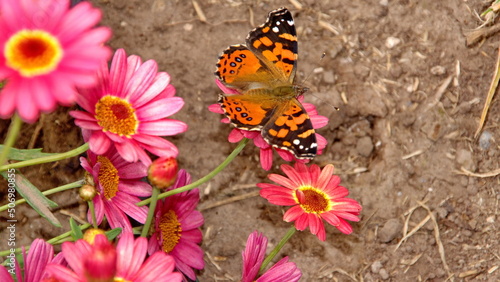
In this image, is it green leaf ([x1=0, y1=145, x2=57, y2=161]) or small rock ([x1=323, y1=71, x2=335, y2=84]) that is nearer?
green leaf ([x1=0, y1=145, x2=57, y2=161])

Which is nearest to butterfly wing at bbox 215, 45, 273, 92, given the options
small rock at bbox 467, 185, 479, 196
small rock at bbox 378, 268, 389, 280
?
small rock at bbox 378, 268, 389, 280

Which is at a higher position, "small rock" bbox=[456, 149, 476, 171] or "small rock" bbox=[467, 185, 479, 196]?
"small rock" bbox=[456, 149, 476, 171]

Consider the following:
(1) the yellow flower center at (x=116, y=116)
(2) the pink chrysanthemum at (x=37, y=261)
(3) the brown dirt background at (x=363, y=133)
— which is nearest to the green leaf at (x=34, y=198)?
(2) the pink chrysanthemum at (x=37, y=261)

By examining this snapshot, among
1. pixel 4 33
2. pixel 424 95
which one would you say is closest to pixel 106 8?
pixel 4 33

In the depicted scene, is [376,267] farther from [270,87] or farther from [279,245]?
[270,87]

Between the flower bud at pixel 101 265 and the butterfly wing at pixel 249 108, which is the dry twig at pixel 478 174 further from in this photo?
the flower bud at pixel 101 265

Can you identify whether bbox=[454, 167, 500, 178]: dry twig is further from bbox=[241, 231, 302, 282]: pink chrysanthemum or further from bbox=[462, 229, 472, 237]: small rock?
bbox=[241, 231, 302, 282]: pink chrysanthemum

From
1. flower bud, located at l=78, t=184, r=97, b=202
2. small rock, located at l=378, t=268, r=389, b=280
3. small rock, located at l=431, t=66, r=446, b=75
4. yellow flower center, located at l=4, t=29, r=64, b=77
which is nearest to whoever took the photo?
yellow flower center, located at l=4, t=29, r=64, b=77
